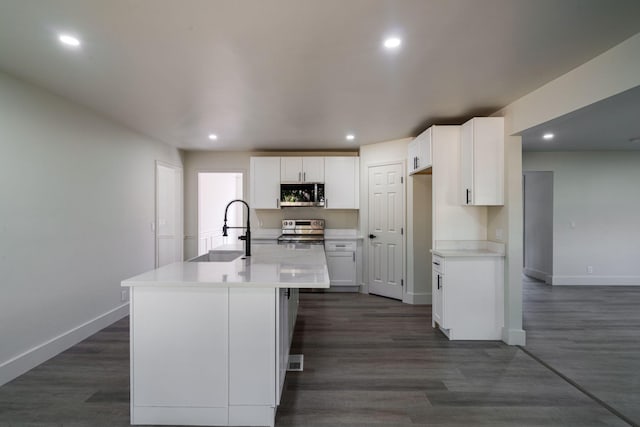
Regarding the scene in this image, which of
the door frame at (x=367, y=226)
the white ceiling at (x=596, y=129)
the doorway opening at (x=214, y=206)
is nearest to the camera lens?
the white ceiling at (x=596, y=129)

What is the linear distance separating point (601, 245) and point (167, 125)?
7249 millimetres

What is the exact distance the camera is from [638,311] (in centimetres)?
404

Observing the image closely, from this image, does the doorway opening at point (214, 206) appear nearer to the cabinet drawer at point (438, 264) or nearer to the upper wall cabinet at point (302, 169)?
the upper wall cabinet at point (302, 169)

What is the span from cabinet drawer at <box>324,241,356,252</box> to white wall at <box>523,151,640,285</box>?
3.41m

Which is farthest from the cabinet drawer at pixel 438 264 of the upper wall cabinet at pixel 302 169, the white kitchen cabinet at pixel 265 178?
the white kitchen cabinet at pixel 265 178

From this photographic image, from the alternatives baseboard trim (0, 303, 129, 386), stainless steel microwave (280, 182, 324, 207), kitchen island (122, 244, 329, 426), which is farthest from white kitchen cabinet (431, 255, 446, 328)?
baseboard trim (0, 303, 129, 386)

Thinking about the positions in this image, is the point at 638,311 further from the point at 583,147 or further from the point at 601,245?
the point at 583,147

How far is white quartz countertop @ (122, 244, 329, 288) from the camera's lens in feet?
6.04

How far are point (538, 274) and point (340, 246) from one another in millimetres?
3986

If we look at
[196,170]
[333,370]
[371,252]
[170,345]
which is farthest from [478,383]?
[196,170]

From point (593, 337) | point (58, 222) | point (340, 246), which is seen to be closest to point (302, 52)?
point (58, 222)

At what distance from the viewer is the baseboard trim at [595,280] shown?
5.38m

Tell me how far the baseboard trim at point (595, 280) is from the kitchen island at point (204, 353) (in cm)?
561

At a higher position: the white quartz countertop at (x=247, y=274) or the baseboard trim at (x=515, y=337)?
the white quartz countertop at (x=247, y=274)
